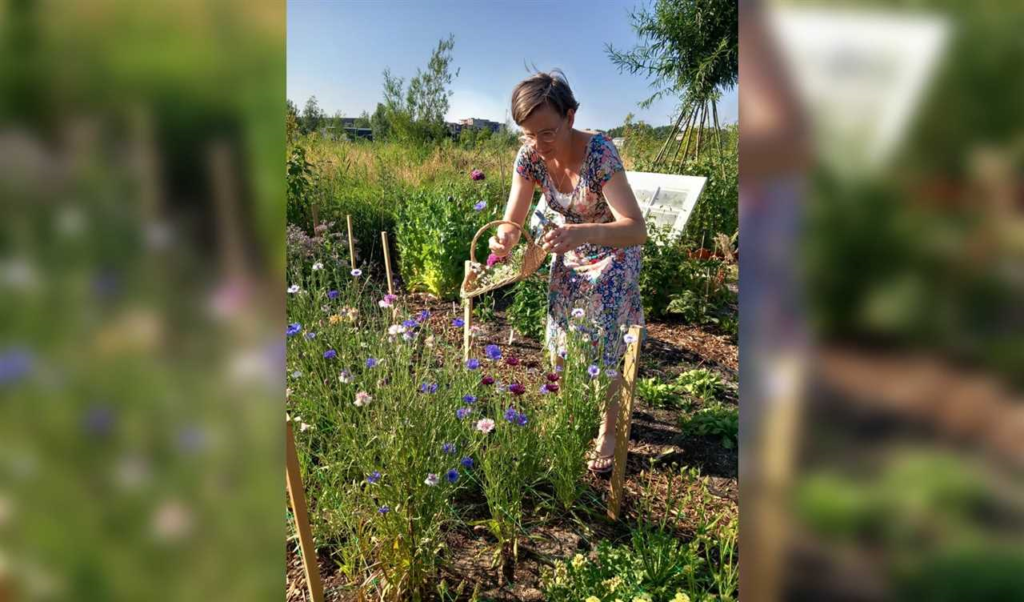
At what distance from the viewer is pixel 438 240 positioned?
5.77 meters

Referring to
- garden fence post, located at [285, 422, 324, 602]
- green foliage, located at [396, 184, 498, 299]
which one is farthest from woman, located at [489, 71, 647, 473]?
green foliage, located at [396, 184, 498, 299]

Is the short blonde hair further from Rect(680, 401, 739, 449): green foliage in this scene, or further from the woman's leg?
Rect(680, 401, 739, 449): green foliage

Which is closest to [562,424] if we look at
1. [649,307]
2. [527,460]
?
[527,460]

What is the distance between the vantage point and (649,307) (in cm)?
544

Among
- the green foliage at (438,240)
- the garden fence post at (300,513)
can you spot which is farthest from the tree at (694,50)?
the garden fence post at (300,513)

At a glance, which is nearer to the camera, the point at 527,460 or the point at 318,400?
the point at 527,460

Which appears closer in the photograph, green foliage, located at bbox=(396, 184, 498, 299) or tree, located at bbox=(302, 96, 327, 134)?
green foliage, located at bbox=(396, 184, 498, 299)

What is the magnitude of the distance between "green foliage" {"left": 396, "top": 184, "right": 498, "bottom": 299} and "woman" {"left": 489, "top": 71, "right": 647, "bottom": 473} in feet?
9.63

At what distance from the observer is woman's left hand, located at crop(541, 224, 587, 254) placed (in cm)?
241

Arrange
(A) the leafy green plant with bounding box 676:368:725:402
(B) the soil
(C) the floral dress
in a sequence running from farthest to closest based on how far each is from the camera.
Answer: (A) the leafy green plant with bounding box 676:368:725:402
(C) the floral dress
(B) the soil
